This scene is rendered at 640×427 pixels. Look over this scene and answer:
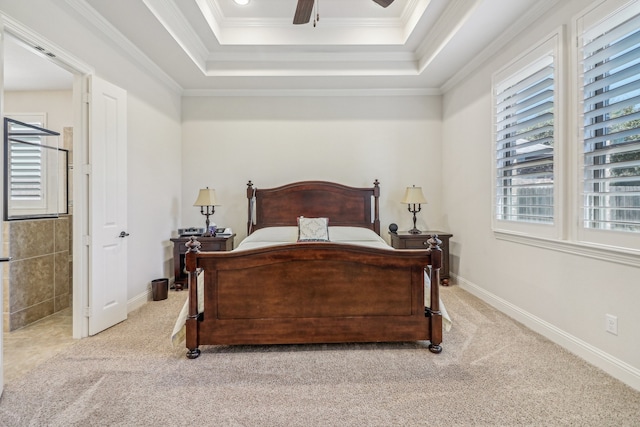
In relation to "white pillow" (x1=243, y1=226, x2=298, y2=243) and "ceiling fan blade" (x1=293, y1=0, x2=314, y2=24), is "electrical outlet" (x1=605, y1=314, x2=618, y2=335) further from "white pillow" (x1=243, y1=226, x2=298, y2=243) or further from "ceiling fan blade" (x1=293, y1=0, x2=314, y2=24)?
"ceiling fan blade" (x1=293, y1=0, x2=314, y2=24)

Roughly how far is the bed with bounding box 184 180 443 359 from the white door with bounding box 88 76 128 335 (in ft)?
3.52

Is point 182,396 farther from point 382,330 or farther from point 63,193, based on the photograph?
point 63,193

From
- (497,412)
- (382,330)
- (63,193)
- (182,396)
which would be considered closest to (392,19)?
(382,330)

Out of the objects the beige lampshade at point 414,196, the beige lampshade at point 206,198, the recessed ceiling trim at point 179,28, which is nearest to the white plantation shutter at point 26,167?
the beige lampshade at point 206,198

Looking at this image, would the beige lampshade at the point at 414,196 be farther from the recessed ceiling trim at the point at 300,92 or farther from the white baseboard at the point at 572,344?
the recessed ceiling trim at the point at 300,92

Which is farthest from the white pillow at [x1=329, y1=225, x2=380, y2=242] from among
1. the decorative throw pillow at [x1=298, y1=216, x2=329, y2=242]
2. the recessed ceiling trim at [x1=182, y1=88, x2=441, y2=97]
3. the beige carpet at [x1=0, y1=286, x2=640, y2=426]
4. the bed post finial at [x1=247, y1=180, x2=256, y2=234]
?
the recessed ceiling trim at [x1=182, y1=88, x2=441, y2=97]

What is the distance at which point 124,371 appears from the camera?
6.86ft

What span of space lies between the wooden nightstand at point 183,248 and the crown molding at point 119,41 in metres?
2.09

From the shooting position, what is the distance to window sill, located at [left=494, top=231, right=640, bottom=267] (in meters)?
1.91

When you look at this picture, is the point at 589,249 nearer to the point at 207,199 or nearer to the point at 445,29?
the point at 445,29

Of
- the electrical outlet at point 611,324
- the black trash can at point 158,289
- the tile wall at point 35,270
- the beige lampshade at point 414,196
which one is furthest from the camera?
the beige lampshade at point 414,196

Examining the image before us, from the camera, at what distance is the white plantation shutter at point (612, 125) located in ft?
6.28

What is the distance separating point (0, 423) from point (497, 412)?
269 cm

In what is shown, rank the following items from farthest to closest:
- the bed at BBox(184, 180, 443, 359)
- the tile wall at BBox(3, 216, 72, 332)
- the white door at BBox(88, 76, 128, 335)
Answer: the tile wall at BBox(3, 216, 72, 332)
the white door at BBox(88, 76, 128, 335)
the bed at BBox(184, 180, 443, 359)
